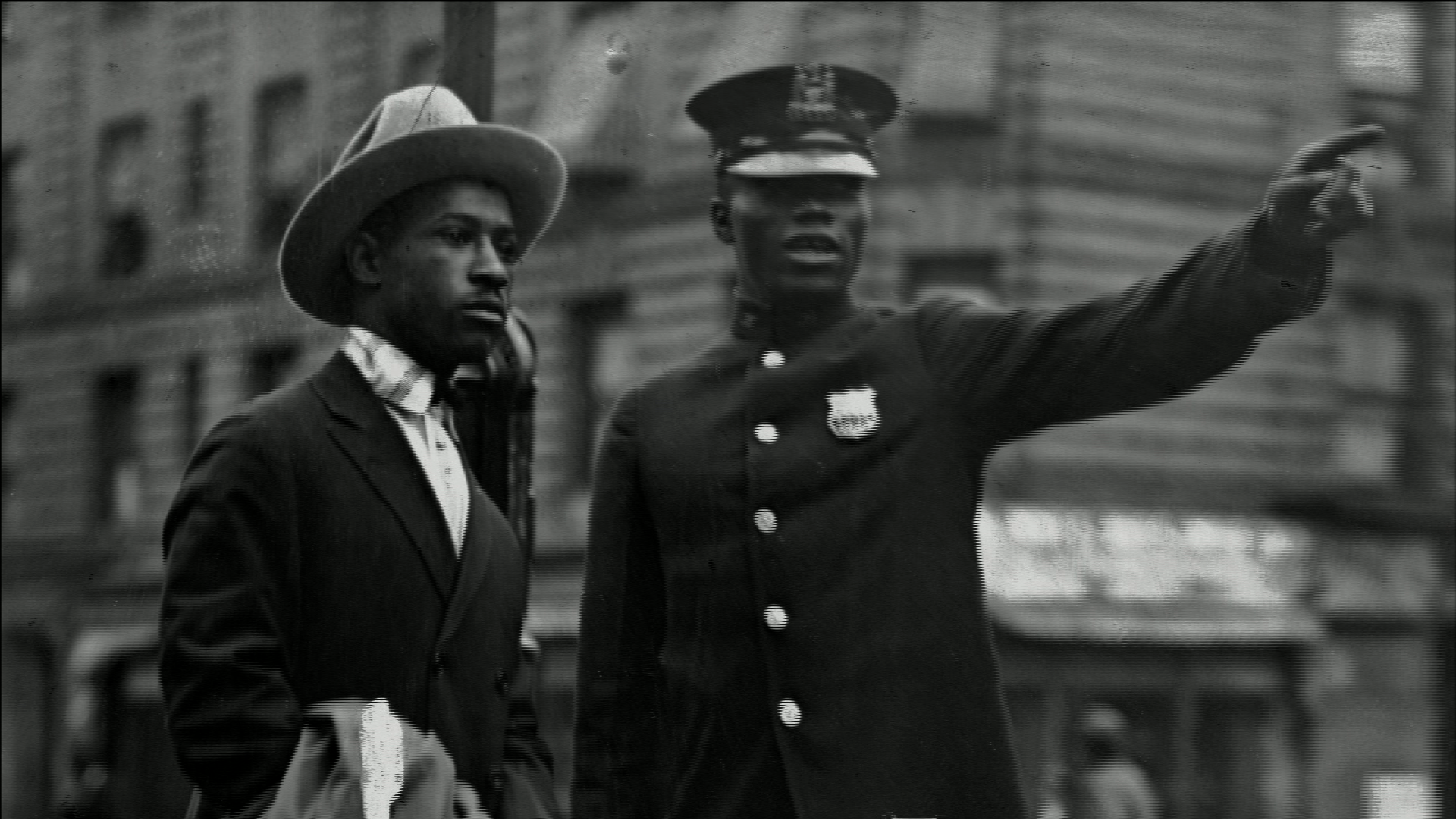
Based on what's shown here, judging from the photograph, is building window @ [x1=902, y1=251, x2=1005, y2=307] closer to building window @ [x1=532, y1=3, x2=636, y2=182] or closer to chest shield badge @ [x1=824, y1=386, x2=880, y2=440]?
building window @ [x1=532, y1=3, x2=636, y2=182]

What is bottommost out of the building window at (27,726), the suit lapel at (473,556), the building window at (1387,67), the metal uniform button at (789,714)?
the building window at (27,726)

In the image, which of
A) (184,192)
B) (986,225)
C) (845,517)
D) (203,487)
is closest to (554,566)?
(184,192)

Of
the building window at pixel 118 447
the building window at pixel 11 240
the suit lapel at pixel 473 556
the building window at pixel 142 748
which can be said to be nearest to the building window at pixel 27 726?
the building window at pixel 142 748

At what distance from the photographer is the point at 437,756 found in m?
2.70

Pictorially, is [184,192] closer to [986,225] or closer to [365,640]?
[365,640]

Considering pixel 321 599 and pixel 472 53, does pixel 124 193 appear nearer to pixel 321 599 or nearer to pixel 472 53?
pixel 472 53

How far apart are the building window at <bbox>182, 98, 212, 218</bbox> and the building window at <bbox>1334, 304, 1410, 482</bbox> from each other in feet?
25.5

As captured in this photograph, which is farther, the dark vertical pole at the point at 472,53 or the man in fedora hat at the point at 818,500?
the dark vertical pole at the point at 472,53

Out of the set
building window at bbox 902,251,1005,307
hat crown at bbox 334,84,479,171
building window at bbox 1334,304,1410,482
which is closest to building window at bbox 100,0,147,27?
hat crown at bbox 334,84,479,171

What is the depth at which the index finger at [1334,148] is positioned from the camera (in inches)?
101

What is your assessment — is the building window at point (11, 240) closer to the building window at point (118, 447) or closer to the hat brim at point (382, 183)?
the building window at point (118, 447)

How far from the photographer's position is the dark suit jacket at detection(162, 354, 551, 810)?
8.86ft

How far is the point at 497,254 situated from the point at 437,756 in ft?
2.58

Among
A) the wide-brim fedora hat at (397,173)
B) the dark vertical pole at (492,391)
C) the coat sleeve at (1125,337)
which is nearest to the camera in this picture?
the coat sleeve at (1125,337)
